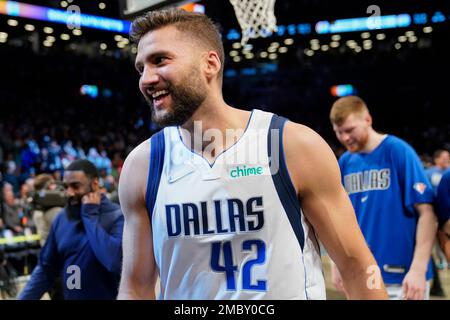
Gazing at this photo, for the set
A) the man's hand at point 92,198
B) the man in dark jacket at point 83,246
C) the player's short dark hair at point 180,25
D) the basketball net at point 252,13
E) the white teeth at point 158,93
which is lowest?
the man in dark jacket at point 83,246

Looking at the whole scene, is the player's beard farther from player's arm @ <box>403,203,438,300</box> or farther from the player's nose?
player's arm @ <box>403,203,438,300</box>

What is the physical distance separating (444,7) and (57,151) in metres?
14.1

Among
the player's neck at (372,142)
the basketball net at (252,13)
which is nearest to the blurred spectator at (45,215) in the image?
the basketball net at (252,13)

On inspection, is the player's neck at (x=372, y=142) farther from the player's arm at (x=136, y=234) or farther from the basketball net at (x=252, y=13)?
the basketball net at (x=252, y=13)

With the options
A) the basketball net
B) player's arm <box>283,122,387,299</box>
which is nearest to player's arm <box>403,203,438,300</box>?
player's arm <box>283,122,387,299</box>

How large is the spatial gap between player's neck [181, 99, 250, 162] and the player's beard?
0.04 meters

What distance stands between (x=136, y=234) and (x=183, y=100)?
0.49 meters

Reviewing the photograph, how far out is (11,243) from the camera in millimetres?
7855

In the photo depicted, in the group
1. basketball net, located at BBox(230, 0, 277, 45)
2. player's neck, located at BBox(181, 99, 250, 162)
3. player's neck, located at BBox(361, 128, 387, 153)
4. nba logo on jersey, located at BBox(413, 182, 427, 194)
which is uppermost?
basketball net, located at BBox(230, 0, 277, 45)

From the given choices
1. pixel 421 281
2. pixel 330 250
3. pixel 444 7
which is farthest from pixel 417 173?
pixel 444 7

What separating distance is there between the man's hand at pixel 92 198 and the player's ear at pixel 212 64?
1941 millimetres

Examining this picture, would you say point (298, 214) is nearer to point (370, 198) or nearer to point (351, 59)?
point (370, 198)

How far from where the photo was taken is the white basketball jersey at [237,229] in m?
1.78

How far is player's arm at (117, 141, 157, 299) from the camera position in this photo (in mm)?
1920
